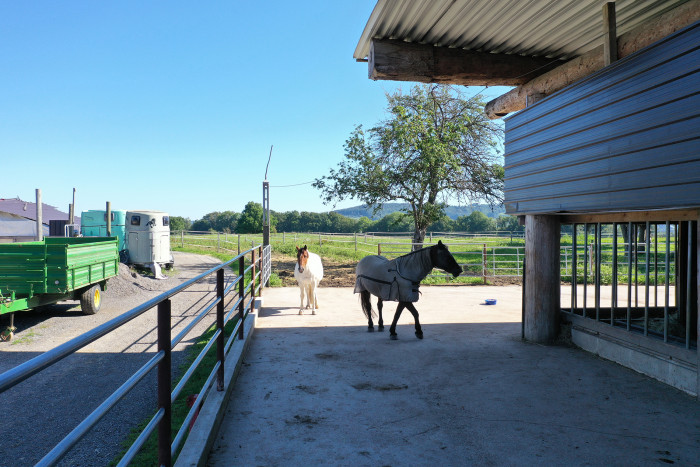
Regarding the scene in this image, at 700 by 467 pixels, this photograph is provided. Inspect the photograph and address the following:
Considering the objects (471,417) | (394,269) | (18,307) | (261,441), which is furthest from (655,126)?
(18,307)

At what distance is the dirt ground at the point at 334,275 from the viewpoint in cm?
1291

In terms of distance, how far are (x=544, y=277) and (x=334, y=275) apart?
32.8 feet

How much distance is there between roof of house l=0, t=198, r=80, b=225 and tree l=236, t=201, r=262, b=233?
155 feet

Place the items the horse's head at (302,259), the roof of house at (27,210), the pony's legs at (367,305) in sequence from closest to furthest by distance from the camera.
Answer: the pony's legs at (367,305), the horse's head at (302,259), the roof of house at (27,210)

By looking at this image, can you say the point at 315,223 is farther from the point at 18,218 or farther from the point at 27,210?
the point at 18,218

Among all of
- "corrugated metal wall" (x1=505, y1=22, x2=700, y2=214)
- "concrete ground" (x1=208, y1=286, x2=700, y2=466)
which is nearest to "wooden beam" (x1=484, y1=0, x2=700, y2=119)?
"corrugated metal wall" (x1=505, y1=22, x2=700, y2=214)

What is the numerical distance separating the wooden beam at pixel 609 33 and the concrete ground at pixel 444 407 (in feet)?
10.4

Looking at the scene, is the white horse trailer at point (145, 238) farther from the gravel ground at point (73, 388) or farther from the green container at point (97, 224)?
the gravel ground at point (73, 388)

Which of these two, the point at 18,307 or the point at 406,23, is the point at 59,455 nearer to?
the point at 406,23

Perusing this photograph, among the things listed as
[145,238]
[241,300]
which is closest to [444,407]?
[241,300]

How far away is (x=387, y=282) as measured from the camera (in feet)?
20.4

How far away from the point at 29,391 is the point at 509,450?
15.4 ft

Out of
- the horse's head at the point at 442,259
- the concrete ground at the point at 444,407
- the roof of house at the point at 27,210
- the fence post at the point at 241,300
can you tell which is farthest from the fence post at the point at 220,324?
the roof of house at the point at 27,210

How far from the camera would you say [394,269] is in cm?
623
